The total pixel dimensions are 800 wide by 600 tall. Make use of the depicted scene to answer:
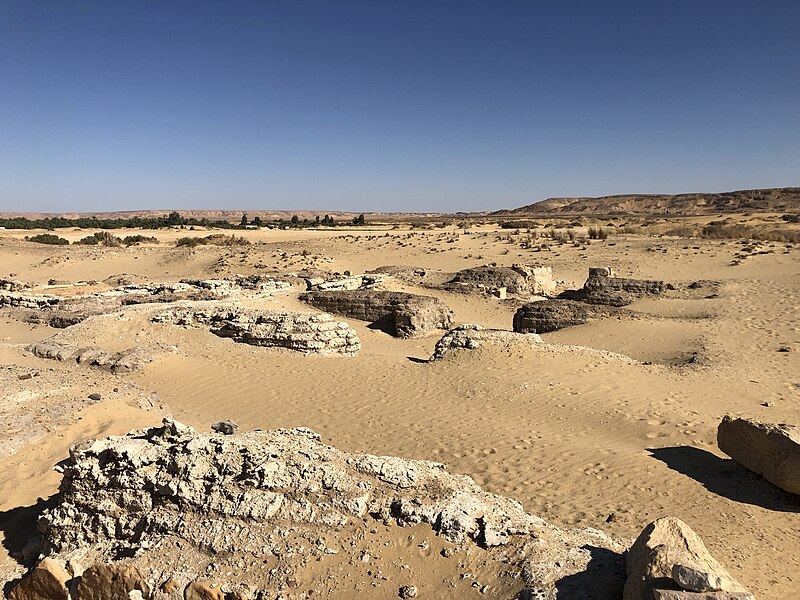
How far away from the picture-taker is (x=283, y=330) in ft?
35.7

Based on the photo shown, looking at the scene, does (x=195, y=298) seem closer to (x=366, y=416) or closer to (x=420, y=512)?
(x=366, y=416)

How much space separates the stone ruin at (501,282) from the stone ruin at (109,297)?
22.2 ft

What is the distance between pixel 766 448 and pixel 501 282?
1399 centimetres

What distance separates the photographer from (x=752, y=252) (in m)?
25.4

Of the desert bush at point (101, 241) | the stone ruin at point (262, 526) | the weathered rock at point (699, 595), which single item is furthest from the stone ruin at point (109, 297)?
the desert bush at point (101, 241)

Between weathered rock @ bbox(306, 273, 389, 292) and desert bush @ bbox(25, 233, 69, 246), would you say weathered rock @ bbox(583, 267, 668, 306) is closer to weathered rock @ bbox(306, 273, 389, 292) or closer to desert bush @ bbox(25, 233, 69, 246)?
weathered rock @ bbox(306, 273, 389, 292)

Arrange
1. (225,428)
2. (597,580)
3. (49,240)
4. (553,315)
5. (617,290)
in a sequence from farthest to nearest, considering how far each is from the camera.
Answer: (49,240) → (617,290) → (553,315) → (225,428) → (597,580)

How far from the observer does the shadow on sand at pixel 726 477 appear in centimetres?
529

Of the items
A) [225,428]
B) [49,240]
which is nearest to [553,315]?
[225,428]

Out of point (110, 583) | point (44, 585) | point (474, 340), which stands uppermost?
point (474, 340)

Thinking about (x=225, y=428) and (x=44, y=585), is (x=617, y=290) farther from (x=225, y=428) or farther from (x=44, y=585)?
(x=44, y=585)

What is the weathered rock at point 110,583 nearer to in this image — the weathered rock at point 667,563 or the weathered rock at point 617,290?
the weathered rock at point 667,563

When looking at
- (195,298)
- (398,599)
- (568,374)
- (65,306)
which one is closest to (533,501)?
(398,599)

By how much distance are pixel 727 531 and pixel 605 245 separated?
96.9 feet
